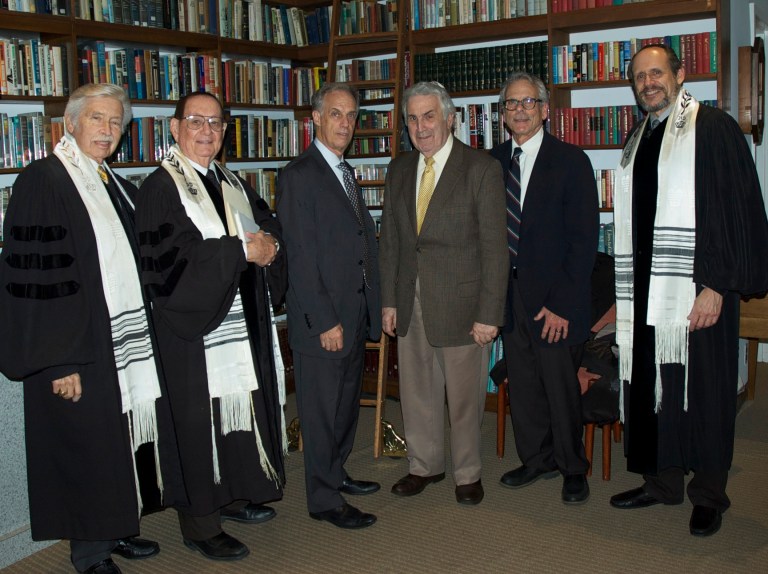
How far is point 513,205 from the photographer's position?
3.63 metres

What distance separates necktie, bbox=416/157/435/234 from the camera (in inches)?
138

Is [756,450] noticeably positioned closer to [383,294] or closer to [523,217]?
[523,217]

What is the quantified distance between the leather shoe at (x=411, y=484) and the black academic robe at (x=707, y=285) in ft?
2.97

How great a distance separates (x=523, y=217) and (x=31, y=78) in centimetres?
265

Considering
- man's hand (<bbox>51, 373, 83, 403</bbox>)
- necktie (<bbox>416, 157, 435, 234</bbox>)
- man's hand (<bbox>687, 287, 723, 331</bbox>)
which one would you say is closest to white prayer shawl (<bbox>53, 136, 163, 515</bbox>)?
man's hand (<bbox>51, 373, 83, 403</bbox>)

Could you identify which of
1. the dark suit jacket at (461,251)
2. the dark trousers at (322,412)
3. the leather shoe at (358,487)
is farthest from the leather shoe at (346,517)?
the dark suit jacket at (461,251)

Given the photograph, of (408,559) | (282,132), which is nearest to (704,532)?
(408,559)

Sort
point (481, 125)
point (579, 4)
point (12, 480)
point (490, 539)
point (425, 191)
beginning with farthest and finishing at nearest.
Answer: point (481, 125)
point (579, 4)
point (425, 191)
point (490, 539)
point (12, 480)

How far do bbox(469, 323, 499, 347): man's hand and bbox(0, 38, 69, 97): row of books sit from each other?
2.62 m

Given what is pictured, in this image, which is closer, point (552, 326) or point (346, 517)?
point (346, 517)

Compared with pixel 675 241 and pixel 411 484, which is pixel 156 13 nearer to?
pixel 411 484

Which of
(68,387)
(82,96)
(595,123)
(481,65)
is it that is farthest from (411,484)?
(481,65)

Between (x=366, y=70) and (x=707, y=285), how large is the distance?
3176mm

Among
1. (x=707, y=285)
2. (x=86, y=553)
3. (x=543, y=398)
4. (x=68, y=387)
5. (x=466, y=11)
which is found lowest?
(x=86, y=553)
